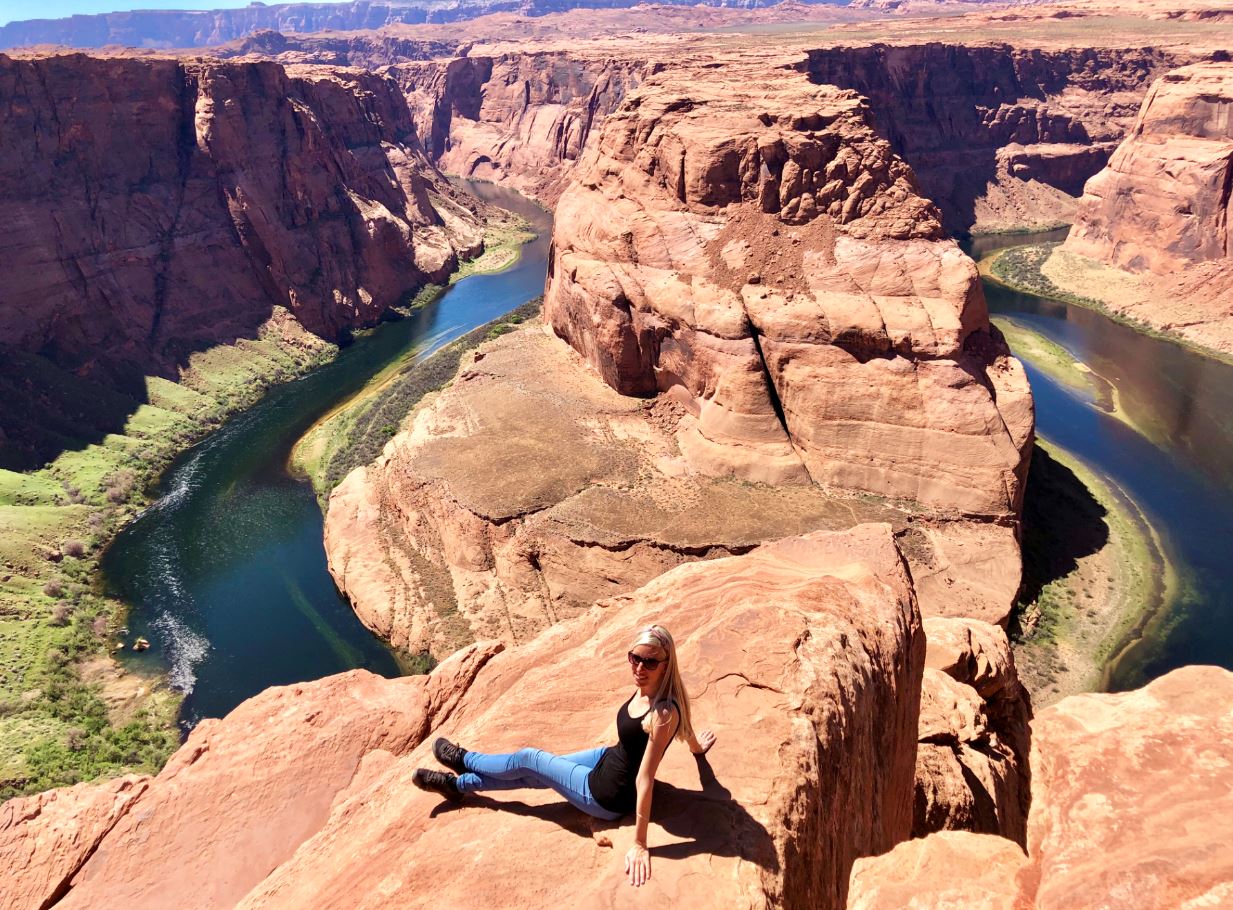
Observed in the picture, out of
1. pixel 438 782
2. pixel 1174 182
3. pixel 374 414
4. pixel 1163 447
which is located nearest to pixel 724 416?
pixel 374 414

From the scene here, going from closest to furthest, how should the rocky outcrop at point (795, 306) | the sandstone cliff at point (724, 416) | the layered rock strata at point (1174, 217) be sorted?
the sandstone cliff at point (724, 416), the rocky outcrop at point (795, 306), the layered rock strata at point (1174, 217)

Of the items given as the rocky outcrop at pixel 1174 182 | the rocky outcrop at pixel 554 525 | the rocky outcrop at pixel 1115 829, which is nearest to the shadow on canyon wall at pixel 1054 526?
the rocky outcrop at pixel 554 525

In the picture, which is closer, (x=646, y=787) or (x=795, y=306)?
(x=646, y=787)

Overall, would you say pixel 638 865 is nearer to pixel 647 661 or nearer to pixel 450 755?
pixel 647 661

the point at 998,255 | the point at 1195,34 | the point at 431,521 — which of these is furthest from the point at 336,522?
the point at 1195,34

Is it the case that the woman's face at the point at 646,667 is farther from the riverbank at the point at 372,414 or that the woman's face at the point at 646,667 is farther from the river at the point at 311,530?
the riverbank at the point at 372,414

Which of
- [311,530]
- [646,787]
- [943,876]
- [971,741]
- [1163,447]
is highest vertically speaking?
[646,787]

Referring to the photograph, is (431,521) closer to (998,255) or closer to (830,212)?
(830,212)

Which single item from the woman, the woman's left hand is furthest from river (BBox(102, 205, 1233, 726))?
the woman's left hand

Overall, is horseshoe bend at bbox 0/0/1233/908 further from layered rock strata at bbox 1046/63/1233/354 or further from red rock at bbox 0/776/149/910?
layered rock strata at bbox 1046/63/1233/354
